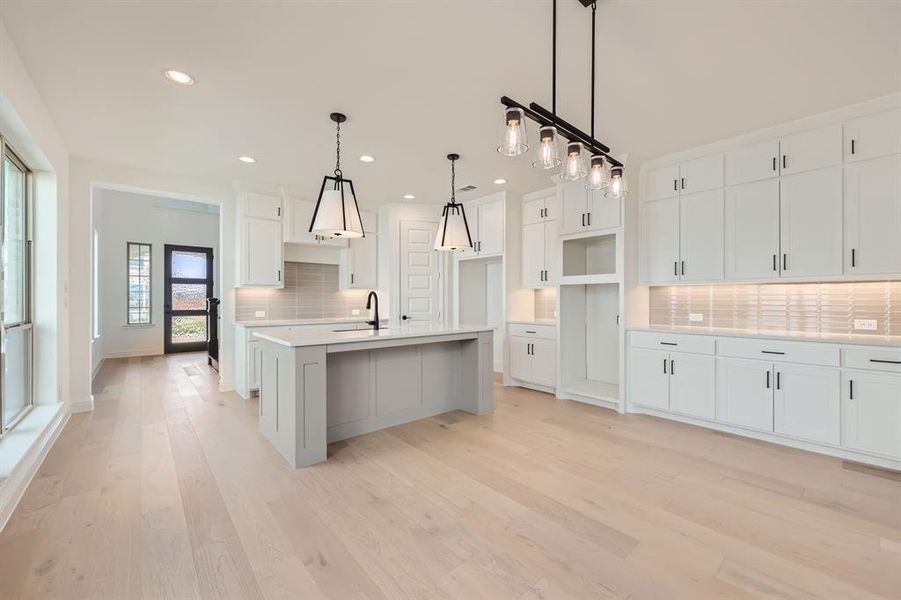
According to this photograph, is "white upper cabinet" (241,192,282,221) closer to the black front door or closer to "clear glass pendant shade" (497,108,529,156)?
"clear glass pendant shade" (497,108,529,156)

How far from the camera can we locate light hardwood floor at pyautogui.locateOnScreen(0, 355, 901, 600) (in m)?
1.71

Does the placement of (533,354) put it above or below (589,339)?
below

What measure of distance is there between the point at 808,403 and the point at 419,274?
182 inches

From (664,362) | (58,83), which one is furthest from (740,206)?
(58,83)

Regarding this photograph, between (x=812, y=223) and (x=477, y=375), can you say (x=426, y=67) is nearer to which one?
(x=477, y=375)

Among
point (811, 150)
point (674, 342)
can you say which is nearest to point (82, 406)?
point (674, 342)

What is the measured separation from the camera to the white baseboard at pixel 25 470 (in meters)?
2.17

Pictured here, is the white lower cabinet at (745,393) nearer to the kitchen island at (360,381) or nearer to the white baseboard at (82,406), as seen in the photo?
the kitchen island at (360,381)

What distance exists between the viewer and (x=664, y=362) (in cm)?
392

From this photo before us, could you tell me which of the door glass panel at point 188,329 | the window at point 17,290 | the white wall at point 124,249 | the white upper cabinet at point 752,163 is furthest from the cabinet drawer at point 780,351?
the door glass panel at point 188,329

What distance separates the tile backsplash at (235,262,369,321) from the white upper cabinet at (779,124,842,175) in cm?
526

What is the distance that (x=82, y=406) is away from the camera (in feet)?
13.6

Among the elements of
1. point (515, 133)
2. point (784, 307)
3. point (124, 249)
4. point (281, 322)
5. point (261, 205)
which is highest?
point (261, 205)

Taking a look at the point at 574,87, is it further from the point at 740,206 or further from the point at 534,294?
the point at 534,294
